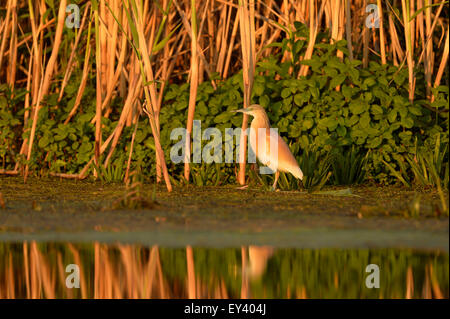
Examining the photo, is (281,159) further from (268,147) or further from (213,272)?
(213,272)

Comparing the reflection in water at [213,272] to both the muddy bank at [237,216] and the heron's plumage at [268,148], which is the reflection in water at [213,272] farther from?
the heron's plumage at [268,148]

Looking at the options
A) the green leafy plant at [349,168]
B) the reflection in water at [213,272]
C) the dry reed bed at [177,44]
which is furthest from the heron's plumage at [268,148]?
the reflection in water at [213,272]

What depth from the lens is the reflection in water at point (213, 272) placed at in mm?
4727

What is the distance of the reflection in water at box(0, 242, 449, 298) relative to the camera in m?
4.73

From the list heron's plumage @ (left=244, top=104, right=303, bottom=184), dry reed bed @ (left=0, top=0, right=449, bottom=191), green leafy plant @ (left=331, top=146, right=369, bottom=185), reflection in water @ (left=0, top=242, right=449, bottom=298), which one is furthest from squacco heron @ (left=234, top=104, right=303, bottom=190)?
reflection in water @ (left=0, top=242, right=449, bottom=298)

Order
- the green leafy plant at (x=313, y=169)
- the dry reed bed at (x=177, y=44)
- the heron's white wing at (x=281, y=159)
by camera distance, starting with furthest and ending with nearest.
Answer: the dry reed bed at (x=177, y=44), the green leafy plant at (x=313, y=169), the heron's white wing at (x=281, y=159)

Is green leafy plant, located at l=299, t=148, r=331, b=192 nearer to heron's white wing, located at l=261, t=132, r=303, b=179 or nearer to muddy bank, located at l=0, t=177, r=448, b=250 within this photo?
heron's white wing, located at l=261, t=132, r=303, b=179

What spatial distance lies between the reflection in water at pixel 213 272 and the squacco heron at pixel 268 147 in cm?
295

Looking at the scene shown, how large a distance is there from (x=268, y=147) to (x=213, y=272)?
3.68 m

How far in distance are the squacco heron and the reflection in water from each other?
2.95 metres

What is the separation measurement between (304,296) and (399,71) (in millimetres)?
5184

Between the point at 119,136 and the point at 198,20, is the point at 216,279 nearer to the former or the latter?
the point at 119,136

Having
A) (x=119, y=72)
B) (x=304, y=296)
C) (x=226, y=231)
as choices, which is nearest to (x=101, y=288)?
(x=304, y=296)

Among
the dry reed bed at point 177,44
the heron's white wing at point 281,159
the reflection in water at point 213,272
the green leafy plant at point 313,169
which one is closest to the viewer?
the reflection in water at point 213,272
